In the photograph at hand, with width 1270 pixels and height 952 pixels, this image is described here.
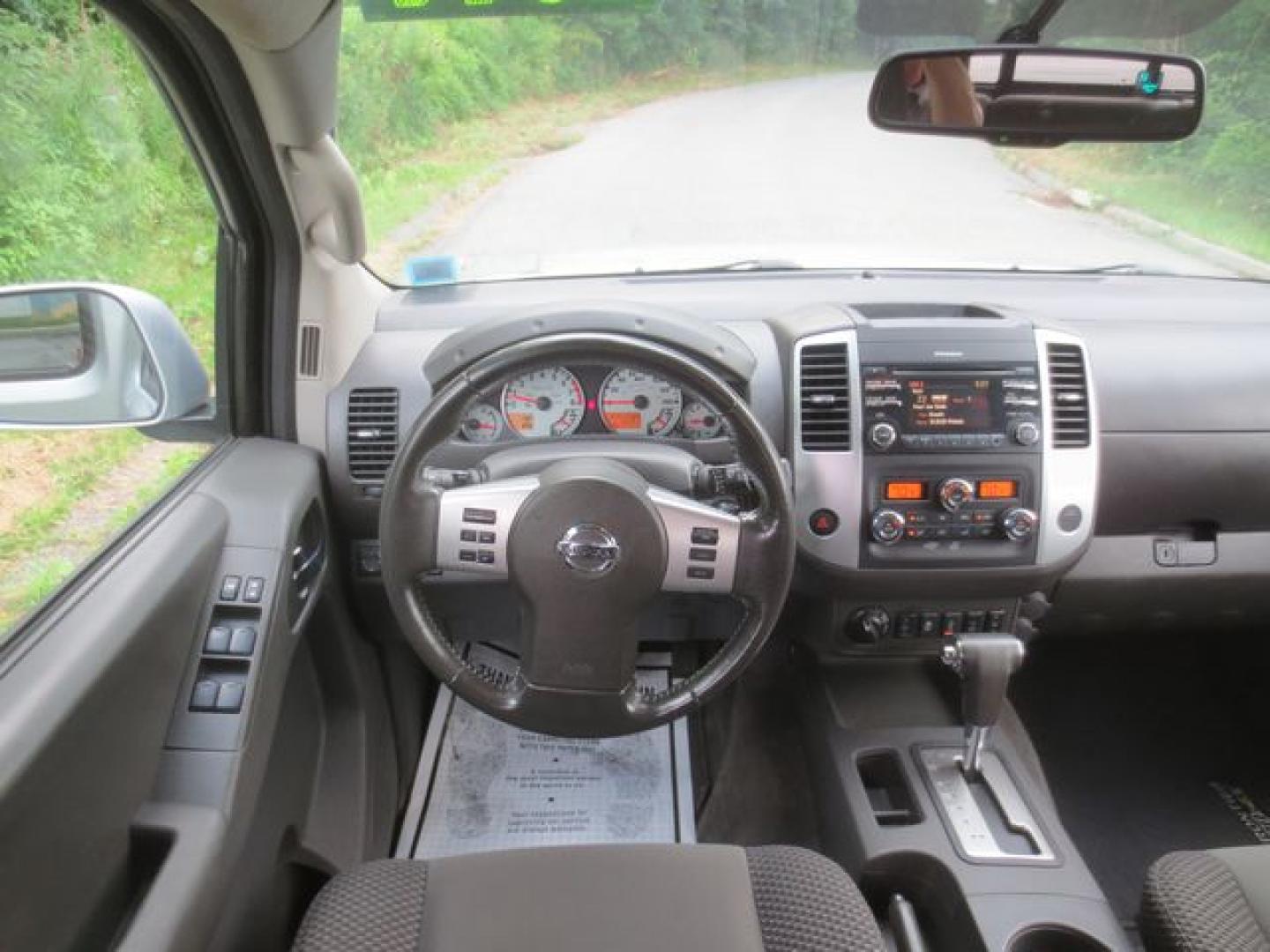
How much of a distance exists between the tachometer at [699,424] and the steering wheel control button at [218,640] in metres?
0.96

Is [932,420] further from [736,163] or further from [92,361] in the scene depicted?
[92,361]

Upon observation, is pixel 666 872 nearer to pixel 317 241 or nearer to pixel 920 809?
pixel 920 809

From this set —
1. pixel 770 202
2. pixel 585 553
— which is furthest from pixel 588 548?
pixel 770 202

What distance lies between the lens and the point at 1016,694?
3.06m

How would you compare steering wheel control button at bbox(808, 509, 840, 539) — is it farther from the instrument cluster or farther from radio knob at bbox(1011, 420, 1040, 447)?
radio knob at bbox(1011, 420, 1040, 447)

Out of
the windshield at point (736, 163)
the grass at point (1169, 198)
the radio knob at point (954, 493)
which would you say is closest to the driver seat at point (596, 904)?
the radio knob at point (954, 493)

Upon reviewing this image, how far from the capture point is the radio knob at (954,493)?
2084 mm

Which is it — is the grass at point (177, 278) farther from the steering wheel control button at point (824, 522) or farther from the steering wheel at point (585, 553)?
the steering wheel control button at point (824, 522)

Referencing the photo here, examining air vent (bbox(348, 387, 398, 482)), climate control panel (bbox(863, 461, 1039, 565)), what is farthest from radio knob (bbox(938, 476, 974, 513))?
air vent (bbox(348, 387, 398, 482))

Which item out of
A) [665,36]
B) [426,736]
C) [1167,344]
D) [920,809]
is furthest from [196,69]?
[1167,344]

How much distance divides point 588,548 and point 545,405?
15.3 inches

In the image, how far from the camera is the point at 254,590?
1768mm

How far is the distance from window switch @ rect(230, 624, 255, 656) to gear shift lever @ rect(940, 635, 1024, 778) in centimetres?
142

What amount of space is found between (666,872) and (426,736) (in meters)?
1.41
